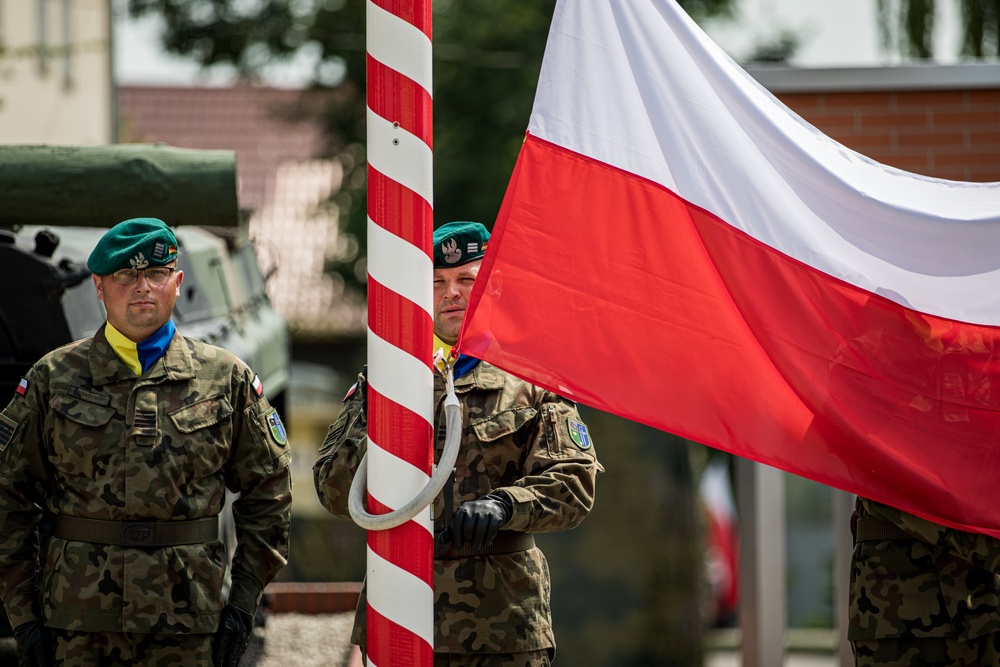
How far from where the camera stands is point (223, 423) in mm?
4137

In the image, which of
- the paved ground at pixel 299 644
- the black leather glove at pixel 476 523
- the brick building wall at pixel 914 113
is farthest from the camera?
the brick building wall at pixel 914 113

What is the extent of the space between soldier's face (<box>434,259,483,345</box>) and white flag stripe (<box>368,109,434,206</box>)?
0.61 m

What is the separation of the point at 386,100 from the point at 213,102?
75.2 feet

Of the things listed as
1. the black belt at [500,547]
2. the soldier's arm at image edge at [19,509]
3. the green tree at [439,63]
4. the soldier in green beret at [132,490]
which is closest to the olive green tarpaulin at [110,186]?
the soldier in green beret at [132,490]

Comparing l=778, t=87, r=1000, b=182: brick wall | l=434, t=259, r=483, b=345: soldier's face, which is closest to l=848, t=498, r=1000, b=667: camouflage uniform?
l=434, t=259, r=483, b=345: soldier's face

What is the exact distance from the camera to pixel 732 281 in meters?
4.06

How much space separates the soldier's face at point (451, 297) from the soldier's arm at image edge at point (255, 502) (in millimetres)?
598

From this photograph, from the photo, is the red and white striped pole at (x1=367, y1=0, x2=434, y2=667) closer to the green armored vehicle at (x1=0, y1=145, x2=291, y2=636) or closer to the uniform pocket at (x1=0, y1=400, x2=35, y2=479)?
the uniform pocket at (x1=0, y1=400, x2=35, y2=479)

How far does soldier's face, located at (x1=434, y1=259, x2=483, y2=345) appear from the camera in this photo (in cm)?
411

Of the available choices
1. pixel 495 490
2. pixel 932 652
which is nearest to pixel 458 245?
pixel 495 490

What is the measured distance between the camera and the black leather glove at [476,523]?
3.61 meters

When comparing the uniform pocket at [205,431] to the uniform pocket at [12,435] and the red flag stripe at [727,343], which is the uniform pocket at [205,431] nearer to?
the uniform pocket at [12,435]

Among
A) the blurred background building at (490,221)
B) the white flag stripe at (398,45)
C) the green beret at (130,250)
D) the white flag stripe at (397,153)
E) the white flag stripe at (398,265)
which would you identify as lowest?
the blurred background building at (490,221)

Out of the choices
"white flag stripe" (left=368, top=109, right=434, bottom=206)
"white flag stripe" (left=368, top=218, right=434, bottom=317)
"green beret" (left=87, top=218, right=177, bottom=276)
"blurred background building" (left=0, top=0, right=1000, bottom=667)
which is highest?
"white flag stripe" (left=368, top=109, right=434, bottom=206)
